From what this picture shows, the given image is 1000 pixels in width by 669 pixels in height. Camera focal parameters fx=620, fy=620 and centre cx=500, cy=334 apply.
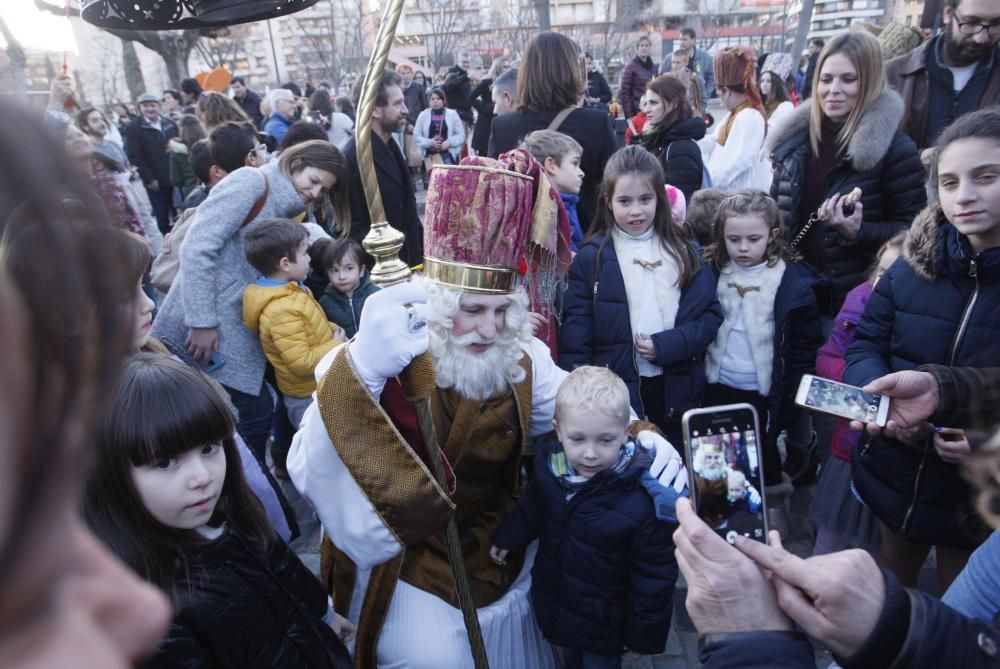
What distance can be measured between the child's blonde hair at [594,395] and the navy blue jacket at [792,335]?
1203 mm

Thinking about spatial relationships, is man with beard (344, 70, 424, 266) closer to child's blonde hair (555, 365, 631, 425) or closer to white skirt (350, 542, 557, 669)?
child's blonde hair (555, 365, 631, 425)

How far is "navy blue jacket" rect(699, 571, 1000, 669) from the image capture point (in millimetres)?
987

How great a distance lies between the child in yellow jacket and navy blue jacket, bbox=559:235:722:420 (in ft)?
3.97

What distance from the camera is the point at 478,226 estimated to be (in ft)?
6.48

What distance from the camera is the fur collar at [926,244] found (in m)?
1.90

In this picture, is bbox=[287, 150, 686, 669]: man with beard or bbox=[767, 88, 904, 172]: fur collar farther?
bbox=[767, 88, 904, 172]: fur collar

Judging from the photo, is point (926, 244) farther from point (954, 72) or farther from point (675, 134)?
point (675, 134)

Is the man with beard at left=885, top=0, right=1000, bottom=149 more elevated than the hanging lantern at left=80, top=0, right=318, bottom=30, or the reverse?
the hanging lantern at left=80, top=0, right=318, bottom=30

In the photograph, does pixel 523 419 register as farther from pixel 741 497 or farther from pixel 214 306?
pixel 214 306

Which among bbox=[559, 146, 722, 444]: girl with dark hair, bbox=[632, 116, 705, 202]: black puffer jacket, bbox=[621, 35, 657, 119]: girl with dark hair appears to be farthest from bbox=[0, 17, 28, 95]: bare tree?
bbox=[621, 35, 657, 119]: girl with dark hair

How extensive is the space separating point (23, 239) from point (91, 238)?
0.04 m

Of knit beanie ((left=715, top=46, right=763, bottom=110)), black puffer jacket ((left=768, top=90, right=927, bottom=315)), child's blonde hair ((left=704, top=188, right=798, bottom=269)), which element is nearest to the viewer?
child's blonde hair ((left=704, top=188, right=798, bottom=269))

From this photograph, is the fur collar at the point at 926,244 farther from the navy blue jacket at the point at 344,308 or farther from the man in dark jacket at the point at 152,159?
the man in dark jacket at the point at 152,159

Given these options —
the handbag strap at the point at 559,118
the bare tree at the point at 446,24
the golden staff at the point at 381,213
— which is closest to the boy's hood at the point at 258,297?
the golden staff at the point at 381,213
